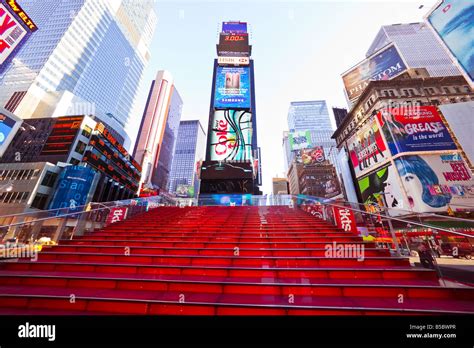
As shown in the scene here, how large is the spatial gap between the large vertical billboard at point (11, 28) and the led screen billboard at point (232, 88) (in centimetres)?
1572

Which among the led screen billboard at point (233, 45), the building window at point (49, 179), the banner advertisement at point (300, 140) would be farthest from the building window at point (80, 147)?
the banner advertisement at point (300, 140)

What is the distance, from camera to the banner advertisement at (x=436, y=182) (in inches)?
790

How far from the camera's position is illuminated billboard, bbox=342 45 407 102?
1112 inches

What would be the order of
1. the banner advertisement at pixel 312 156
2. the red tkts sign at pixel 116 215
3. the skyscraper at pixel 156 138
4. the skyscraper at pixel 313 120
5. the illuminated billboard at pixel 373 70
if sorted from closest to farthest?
the red tkts sign at pixel 116 215, the illuminated billboard at pixel 373 70, the banner advertisement at pixel 312 156, the skyscraper at pixel 156 138, the skyscraper at pixel 313 120

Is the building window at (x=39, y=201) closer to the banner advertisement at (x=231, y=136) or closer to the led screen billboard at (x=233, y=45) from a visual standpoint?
the banner advertisement at (x=231, y=136)

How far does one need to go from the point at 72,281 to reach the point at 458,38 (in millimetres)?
24828

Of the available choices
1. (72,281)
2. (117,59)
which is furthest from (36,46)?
(72,281)

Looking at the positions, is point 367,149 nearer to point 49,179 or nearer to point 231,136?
point 231,136

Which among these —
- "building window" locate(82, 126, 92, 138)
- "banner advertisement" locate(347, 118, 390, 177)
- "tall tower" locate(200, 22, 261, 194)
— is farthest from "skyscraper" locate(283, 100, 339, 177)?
"building window" locate(82, 126, 92, 138)

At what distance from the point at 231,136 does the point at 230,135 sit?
191 millimetres

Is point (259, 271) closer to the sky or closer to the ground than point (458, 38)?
closer to the ground

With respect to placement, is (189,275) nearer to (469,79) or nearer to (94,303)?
(94,303)

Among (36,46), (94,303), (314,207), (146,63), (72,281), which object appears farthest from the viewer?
(146,63)

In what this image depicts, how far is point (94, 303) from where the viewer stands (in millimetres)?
2809
